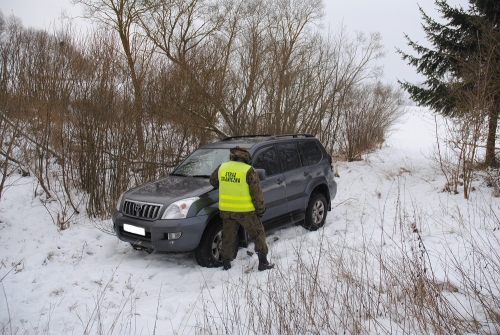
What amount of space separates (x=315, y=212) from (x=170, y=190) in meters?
3.03

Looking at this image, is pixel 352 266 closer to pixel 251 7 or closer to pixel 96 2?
pixel 251 7

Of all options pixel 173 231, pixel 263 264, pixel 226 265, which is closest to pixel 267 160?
pixel 263 264

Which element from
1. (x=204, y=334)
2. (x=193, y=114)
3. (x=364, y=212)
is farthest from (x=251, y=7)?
(x=204, y=334)

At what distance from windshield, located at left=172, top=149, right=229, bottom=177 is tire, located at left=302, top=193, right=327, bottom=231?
2025 millimetres

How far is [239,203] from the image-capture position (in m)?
4.64

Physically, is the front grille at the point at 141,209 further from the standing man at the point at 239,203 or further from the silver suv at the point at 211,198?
the standing man at the point at 239,203

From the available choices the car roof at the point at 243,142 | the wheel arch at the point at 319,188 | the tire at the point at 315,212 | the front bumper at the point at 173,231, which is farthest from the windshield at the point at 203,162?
the tire at the point at 315,212

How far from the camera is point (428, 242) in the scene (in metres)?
5.63

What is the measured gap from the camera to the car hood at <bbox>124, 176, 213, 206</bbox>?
16.0ft

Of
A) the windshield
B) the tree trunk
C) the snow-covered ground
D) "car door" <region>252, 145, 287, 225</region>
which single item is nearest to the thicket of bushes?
the snow-covered ground

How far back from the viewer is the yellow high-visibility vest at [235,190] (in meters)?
4.65

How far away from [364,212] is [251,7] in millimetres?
9906

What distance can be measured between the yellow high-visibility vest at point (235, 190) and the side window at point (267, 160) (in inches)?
40.6

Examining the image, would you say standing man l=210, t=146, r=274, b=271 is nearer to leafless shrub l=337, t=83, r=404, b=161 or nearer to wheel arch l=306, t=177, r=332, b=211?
wheel arch l=306, t=177, r=332, b=211
